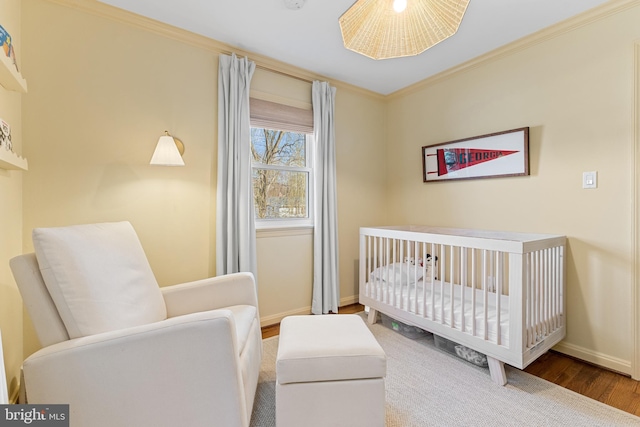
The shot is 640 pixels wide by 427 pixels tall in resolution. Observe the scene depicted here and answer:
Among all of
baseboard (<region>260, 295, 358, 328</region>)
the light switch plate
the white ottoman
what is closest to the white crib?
the light switch plate

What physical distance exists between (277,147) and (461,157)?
5.69 feet

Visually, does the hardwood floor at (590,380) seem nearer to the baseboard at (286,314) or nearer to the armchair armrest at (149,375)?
the baseboard at (286,314)

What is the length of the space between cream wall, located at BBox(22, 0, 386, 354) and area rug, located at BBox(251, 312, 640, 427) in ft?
3.57

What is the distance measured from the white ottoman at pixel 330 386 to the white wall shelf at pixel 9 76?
1716mm

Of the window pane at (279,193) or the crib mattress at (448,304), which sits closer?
the crib mattress at (448,304)

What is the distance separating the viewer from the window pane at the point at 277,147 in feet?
8.76

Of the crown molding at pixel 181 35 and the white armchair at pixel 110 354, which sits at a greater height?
the crown molding at pixel 181 35

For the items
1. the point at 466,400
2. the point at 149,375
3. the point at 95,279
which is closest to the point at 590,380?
the point at 466,400

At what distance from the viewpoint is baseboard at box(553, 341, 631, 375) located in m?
1.84

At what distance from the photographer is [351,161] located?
Result: 3174 millimetres

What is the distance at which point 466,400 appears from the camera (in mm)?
1608

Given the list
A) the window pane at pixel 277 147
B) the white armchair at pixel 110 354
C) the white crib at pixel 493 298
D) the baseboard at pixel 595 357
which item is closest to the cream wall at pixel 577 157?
the baseboard at pixel 595 357

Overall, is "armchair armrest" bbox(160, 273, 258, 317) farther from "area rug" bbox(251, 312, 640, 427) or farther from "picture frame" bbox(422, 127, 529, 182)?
"picture frame" bbox(422, 127, 529, 182)

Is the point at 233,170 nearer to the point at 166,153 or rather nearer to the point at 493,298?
the point at 166,153
